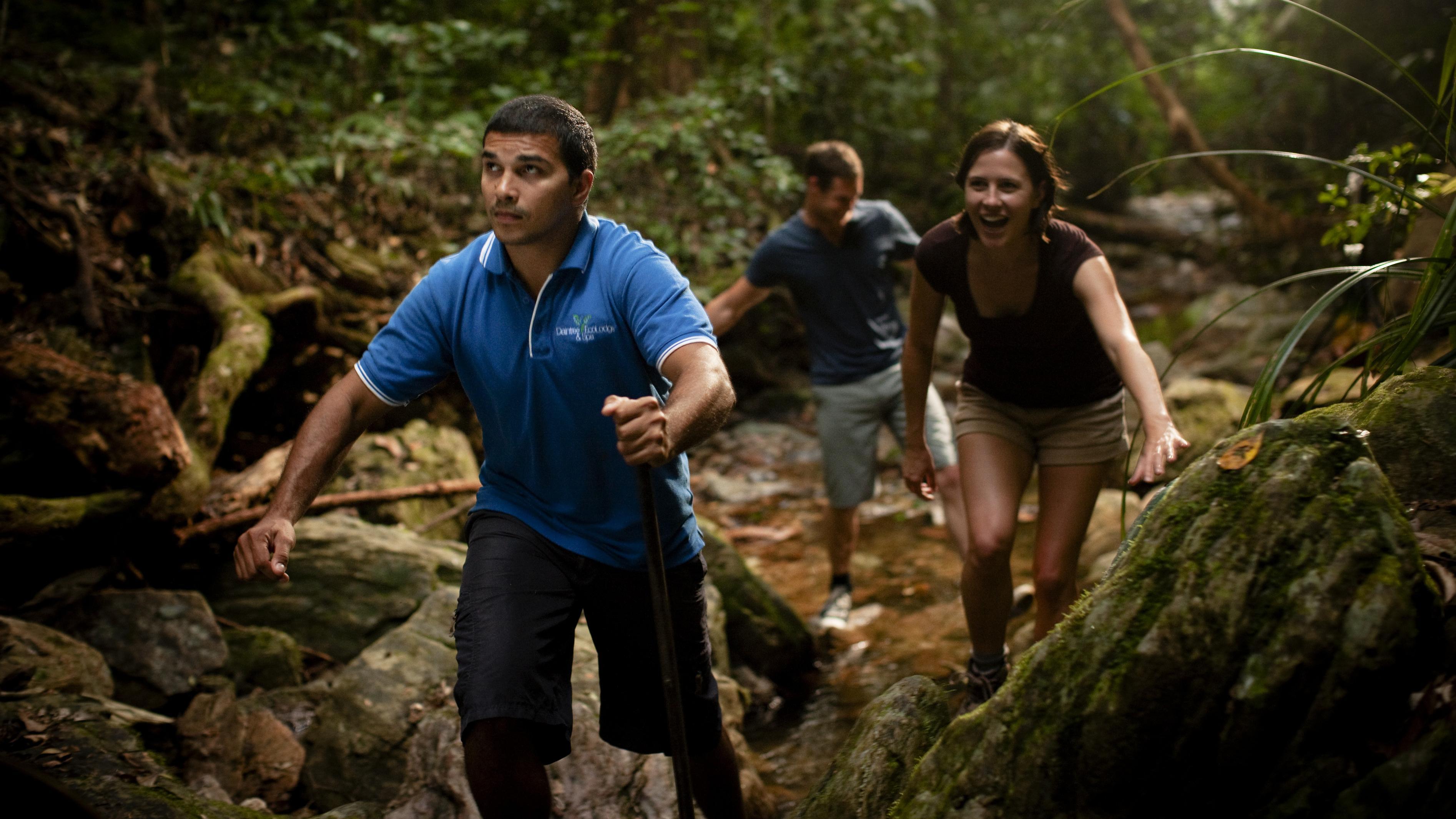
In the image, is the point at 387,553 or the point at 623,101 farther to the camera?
the point at 623,101

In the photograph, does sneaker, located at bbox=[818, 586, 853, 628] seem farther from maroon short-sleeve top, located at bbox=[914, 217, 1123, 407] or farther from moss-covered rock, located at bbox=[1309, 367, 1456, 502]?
moss-covered rock, located at bbox=[1309, 367, 1456, 502]

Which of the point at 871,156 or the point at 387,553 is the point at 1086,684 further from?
the point at 871,156

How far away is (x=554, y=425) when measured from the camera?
2576mm

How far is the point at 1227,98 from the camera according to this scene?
16672 millimetres

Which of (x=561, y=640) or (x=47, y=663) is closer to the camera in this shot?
(x=561, y=640)

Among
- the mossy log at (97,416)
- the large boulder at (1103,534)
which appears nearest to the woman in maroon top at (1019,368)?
the large boulder at (1103,534)

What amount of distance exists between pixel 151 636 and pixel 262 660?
45 cm

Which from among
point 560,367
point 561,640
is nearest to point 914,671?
point 561,640

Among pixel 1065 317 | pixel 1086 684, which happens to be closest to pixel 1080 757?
pixel 1086 684

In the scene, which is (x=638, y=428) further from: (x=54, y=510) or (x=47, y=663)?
(x=54, y=510)

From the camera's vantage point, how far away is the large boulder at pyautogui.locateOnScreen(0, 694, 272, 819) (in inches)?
100

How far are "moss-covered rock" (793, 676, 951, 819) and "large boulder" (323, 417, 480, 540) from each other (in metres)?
3.84

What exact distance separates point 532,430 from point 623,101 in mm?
8250

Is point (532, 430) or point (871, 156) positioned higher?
point (871, 156)
